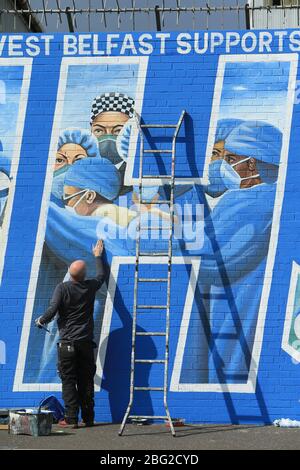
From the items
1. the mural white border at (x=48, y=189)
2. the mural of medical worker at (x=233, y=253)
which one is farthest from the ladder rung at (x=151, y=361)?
the mural white border at (x=48, y=189)

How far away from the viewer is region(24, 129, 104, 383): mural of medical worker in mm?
10875

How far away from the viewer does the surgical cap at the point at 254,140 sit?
36.0 feet

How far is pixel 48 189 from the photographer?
11133 millimetres

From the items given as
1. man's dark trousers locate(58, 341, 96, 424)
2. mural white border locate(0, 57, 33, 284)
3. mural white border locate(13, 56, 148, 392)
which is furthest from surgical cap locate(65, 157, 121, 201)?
man's dark trousers locate(58, 341, 96, 424)

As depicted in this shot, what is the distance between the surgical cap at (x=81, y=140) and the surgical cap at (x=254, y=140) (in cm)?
177

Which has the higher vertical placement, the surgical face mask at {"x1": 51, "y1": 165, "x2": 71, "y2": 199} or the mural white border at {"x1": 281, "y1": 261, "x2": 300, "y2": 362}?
the surgical face mask at {"x1": 51, "y1": 165, "x2": 71, "y2": 199}

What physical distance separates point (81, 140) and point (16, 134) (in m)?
0.88

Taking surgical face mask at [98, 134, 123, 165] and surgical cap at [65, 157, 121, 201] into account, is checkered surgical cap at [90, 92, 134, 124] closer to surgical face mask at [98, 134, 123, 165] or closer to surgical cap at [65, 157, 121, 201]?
surgical face mask at [98, 134, 123, 165]

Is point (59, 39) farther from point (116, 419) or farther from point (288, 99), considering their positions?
point (116, 419)

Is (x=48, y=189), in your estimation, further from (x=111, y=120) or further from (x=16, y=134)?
(x=111, y=120)

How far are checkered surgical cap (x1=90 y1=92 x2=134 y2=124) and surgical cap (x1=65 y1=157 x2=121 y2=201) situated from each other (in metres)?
0.60

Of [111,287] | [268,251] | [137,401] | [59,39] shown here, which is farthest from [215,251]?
[59,39]

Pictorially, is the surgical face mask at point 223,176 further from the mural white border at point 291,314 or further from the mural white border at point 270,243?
the mural white border at point 291,314

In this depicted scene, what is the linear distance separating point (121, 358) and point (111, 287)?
0.92 metres
